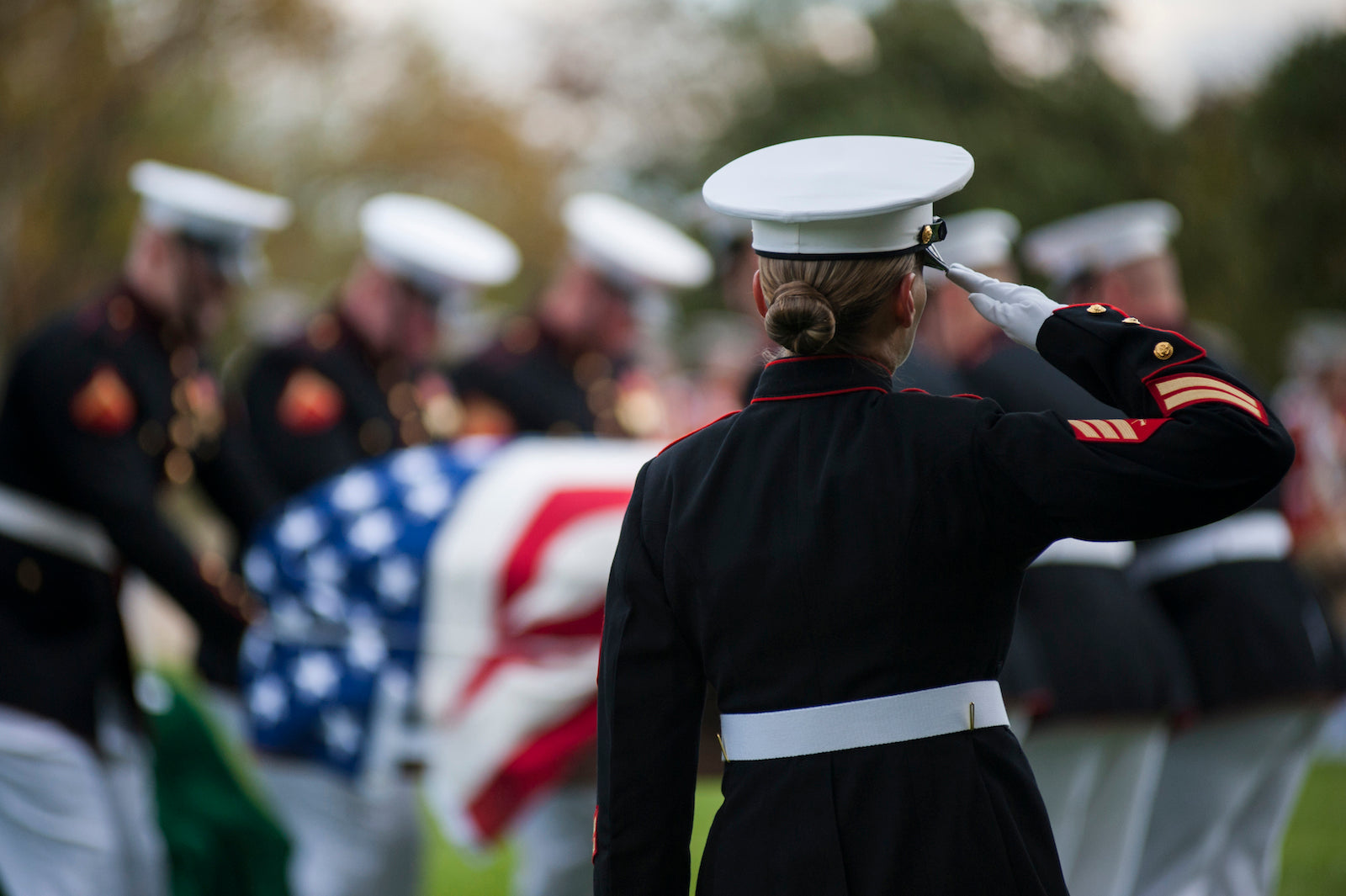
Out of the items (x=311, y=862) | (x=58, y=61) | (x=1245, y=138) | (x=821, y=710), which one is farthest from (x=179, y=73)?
(x=821, y=710)

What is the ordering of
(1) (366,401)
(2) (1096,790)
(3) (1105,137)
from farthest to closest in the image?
1. (3) (1105,137)
2. (1) (366,401)
3. (2) (1096,790)

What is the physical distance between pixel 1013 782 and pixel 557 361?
416 cm

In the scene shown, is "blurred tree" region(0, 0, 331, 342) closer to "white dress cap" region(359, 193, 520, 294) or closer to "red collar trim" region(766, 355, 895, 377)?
"white dress cap" region(359, 193, 520, 294)

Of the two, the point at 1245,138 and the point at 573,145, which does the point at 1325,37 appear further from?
the point at 573,145

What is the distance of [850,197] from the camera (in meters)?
1.80

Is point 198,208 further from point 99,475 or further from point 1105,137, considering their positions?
point 1105,137

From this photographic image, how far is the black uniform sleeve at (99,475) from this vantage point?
11.9 ft

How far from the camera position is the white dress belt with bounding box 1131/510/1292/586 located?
404 cm

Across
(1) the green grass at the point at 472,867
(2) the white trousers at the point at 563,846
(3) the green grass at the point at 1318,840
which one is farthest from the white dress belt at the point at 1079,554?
(3) the green grass at the point at 1318,840

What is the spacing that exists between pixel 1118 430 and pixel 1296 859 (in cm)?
483

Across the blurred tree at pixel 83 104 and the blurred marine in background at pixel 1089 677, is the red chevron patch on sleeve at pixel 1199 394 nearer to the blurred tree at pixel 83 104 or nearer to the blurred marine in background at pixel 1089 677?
the blurred marine in background at pixel 1089 677

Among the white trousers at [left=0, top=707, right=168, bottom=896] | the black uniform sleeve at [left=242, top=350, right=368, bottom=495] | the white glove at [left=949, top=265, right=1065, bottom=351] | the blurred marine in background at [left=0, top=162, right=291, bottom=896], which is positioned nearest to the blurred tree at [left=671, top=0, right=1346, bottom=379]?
the black uniform sleeve at [left=242, top=350, right=368, bottom=495]

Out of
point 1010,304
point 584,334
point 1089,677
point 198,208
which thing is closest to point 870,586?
point 1010,304

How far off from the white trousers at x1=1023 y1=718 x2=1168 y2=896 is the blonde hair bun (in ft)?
6.78
